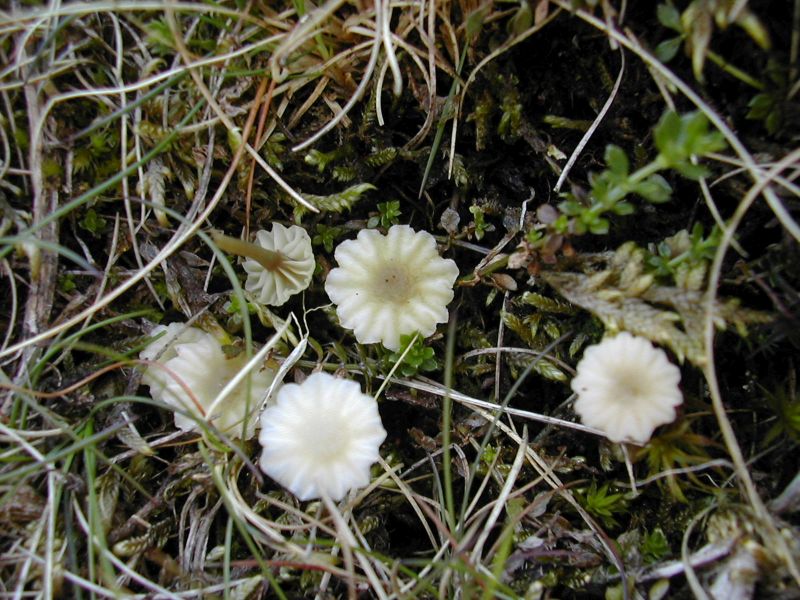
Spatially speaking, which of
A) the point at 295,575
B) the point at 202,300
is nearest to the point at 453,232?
the point at 202,300

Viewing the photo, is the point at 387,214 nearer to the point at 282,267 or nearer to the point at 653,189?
the point at 282,267

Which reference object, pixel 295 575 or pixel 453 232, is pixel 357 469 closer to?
pixel 295 575

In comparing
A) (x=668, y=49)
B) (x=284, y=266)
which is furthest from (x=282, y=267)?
(x=668, y=49)

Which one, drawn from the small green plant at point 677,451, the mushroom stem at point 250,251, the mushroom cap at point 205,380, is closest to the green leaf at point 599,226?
the small green plant at point 677,451

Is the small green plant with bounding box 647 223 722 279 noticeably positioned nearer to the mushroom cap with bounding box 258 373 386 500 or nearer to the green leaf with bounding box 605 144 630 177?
the green leaf with bounding box 605 144 630 177

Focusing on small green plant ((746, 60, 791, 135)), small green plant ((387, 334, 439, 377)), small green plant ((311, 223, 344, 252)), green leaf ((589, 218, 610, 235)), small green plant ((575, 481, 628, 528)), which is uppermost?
small green plant ((746, 60, 791, 135))

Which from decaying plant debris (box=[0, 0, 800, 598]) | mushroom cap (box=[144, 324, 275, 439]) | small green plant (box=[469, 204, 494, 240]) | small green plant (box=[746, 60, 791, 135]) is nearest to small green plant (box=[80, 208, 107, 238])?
decaying plant debris (box=[0, 0, 800, 598])
